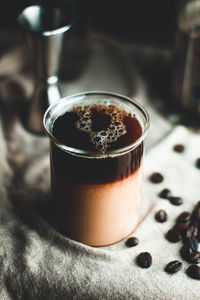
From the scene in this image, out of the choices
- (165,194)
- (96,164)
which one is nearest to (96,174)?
(96,164)

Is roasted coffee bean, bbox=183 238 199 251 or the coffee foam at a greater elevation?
the coffee foam

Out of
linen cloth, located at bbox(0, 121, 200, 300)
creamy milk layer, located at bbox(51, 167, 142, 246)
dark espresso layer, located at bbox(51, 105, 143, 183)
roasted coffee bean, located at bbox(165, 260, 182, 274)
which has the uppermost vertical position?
dark espresso layer, located at bbox(51, 105, 143, 183)

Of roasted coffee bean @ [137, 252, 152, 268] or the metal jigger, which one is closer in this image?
roasted coffee bean @ [137, 252, 152, 268]

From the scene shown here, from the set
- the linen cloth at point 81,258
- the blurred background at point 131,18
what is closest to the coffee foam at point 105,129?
the linen cloth at point 81,258

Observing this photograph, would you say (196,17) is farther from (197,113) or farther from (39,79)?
(39,79)

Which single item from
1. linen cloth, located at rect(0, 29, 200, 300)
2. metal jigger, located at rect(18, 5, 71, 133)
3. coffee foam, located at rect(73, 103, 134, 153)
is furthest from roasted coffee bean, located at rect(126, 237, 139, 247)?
metal jigger, located at rect(18, 5, 71, 133)

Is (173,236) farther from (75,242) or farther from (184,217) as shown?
(75,242)

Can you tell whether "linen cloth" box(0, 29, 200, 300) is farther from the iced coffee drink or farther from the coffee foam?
the coffee foam

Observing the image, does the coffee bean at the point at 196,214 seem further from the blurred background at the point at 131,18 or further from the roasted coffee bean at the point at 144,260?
the blurred background at the point at 131,18
